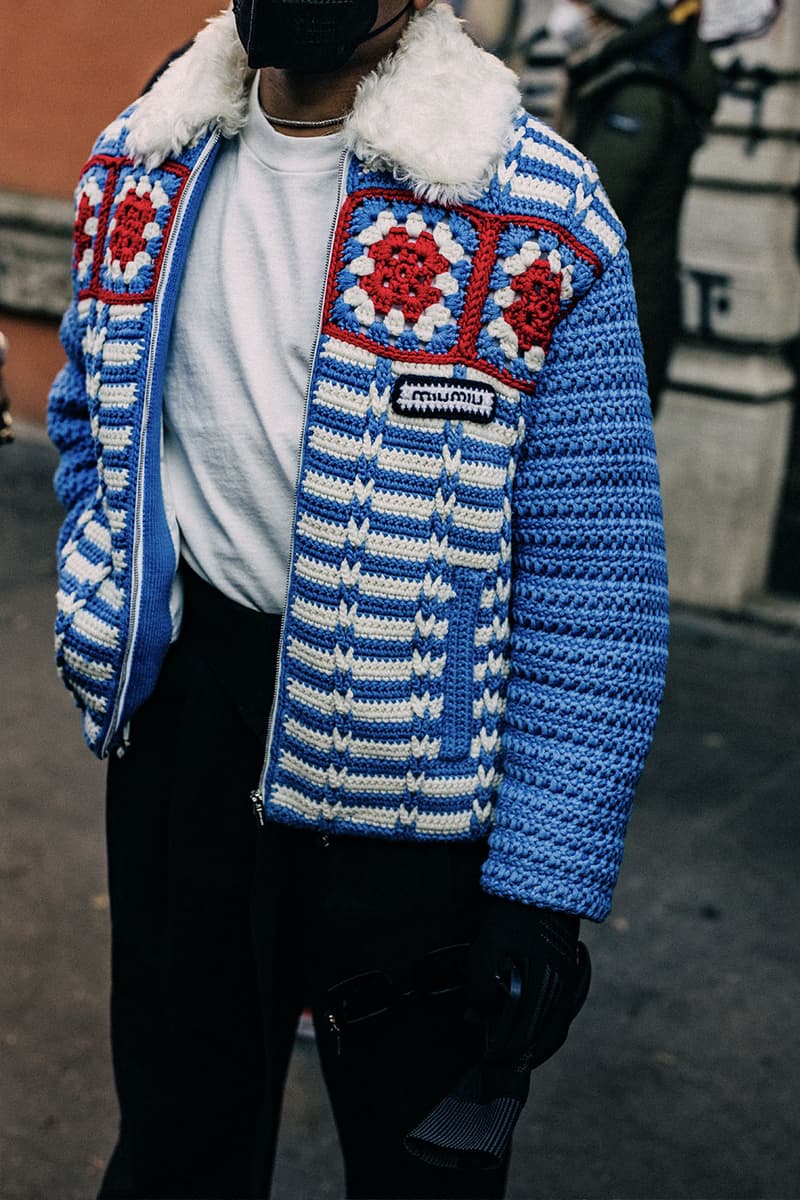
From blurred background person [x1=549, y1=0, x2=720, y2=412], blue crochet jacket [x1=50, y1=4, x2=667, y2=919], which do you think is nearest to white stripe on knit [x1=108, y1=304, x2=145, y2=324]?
blue crochet jacket [x1=50, y1=4, x2=667, y2=919]

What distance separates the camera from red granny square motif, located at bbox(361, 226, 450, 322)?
1.63m

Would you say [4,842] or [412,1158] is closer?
[412,1158]

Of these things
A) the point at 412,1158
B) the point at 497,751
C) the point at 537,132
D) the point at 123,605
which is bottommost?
the point at 412,1158

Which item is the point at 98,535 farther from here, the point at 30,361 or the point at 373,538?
the point at 30,361

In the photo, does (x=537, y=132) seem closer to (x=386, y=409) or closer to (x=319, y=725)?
(x=386, y=409)

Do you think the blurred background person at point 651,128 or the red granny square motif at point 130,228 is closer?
the red granny square motif at point 130,228

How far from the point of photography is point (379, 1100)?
6.16 ft

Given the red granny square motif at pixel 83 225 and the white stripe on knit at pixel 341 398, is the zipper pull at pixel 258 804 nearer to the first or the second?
the white stripe on knit at pixel 341 398

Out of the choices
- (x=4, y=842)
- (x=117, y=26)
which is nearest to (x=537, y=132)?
(x=4, y=842)

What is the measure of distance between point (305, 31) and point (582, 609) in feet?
2.37

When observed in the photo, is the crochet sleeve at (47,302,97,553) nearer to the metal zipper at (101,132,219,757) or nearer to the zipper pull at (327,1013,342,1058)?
the metal zipper at (101,132,219,757)

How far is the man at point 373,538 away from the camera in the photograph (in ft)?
5.39

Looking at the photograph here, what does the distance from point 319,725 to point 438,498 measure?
0.31 meters

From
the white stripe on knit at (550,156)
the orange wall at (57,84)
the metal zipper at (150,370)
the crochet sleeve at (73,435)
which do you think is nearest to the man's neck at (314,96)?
the metal zipper at (150,370)
